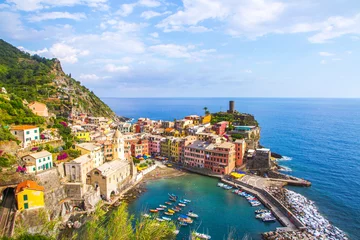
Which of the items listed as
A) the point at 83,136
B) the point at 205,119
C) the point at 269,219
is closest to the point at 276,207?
the point at 269,219

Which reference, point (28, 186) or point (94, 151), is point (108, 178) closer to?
point (94, 151)

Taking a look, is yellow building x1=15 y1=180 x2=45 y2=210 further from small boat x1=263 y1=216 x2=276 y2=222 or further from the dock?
the dock

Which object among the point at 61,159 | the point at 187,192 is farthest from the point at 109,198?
the point at 187,192

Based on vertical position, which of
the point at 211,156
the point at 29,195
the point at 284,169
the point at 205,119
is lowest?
the point at 284,169

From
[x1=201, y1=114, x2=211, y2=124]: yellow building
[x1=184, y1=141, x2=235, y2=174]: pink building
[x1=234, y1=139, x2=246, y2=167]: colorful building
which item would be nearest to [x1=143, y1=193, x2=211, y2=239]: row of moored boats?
[x1=184, y1=141, x2=235, y2=174]: pink building

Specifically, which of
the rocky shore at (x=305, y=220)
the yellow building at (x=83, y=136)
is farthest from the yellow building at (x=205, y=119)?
the rocky shore at (x=305, y=220)

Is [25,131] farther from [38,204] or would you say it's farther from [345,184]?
[345,184]
